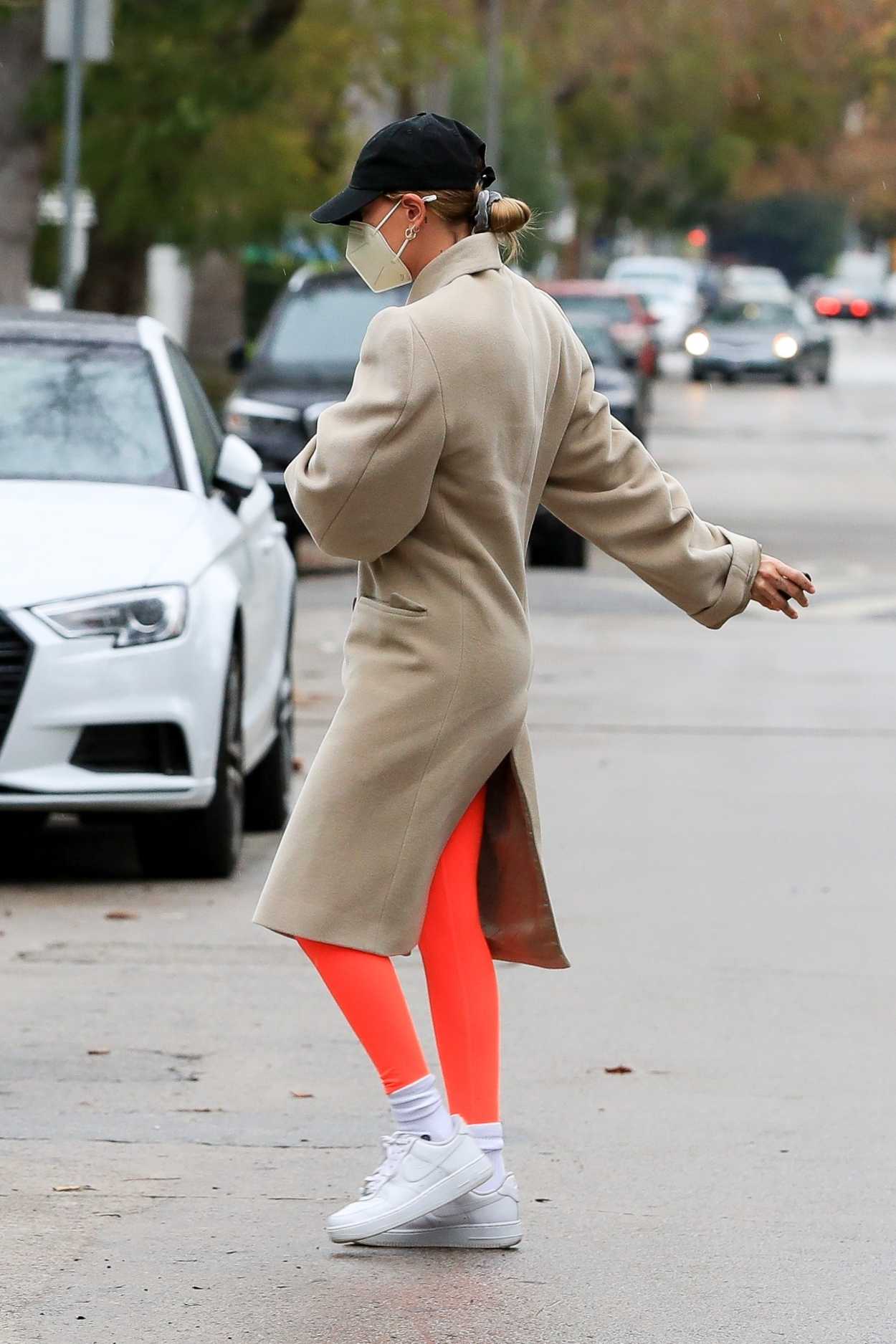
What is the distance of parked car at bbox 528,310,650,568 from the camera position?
1759 centimetres

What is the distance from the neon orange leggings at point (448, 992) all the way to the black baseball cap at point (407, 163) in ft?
3.34

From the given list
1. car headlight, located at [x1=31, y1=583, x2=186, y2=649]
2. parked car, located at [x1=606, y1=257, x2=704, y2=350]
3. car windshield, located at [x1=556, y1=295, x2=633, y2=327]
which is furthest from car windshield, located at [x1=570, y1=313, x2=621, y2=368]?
parked car, located at [x1=606, y1=257, x2=704, y2=350]

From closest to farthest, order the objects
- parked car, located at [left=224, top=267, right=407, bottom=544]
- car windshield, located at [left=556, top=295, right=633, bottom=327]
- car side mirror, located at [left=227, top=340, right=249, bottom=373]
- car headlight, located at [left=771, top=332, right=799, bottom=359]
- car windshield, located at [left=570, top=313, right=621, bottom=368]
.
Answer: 1. parked car, located at [left=224, top=267, right=407, bottom=544]
2. car side mirror, located at [left=227, top=340, right=249, bottom=373]
3. car windshield, located at [left=570, top=313, right=621, bottom=368]
4. car windshield, located at [left=556, top=295, right=633, bottom=327]
5. car headlight, located at [left=771, top=332, right=799, bottom=359]

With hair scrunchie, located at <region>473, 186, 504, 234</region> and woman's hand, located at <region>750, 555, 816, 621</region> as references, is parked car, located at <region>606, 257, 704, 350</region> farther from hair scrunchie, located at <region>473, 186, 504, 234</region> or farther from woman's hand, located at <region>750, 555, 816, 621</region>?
hair scrunchie, located at <region>473, 186, 504, 234</region>

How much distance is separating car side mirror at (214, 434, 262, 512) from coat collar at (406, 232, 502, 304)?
12.0 feet

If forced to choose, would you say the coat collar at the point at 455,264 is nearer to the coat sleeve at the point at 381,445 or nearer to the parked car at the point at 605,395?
the coat sleeve at the point at 381,445

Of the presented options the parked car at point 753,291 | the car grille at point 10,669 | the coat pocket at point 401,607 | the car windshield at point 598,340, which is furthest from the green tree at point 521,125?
the coat pocket at point 401,607

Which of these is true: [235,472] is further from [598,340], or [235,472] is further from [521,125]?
[521,125]

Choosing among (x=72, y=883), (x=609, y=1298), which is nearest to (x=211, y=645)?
(x=72, y=883)

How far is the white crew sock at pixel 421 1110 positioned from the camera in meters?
4.58

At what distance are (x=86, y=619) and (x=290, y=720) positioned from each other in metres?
1.97

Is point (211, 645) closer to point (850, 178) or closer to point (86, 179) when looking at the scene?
point (86, 179)

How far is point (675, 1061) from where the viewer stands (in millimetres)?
6031

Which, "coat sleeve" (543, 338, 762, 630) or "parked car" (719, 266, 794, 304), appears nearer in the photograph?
"coat sleeve" (543, 338, 762, 630)
